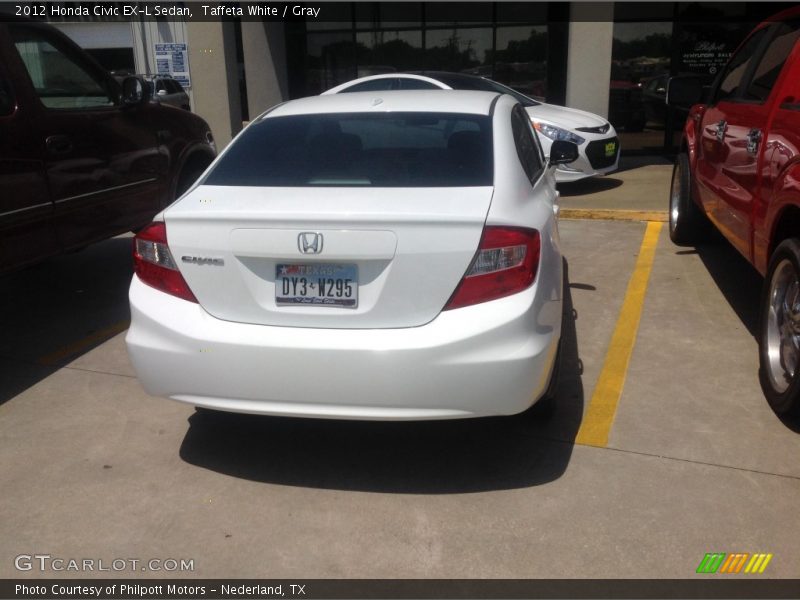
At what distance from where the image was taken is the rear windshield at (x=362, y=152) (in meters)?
3.61

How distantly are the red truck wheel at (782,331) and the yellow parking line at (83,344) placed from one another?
13.2ft

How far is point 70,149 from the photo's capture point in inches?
206

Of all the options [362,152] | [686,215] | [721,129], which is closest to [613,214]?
[686,215]

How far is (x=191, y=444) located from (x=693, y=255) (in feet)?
16.1

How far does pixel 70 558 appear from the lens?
300 cm

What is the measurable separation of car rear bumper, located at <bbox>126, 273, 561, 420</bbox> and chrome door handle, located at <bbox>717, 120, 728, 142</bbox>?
2.78 m

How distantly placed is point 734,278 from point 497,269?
3.91 metres

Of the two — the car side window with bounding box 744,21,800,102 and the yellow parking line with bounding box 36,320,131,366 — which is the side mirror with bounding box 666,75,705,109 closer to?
the car side window with bounding box 744,21,800,102

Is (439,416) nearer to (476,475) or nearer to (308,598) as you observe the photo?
(476,475)

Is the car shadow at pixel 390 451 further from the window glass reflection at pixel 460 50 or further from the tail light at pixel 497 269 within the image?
the window glass reflection at pixel 460 50

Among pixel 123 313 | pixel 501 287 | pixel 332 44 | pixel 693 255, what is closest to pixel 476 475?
pixel 501 287

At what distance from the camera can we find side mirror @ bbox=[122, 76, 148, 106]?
19.6ft

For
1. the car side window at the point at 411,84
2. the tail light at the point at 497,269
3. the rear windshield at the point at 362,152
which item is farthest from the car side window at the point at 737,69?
the car side window at the point at 411,84
